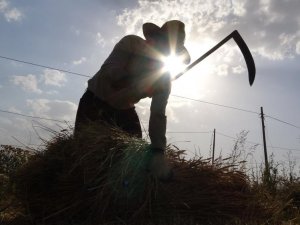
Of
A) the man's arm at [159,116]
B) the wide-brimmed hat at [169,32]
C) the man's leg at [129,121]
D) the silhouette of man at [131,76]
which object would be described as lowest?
the man's arm at [159,116]

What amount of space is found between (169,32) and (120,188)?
4.98ft

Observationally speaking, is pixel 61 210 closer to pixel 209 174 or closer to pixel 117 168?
pixel 117 168

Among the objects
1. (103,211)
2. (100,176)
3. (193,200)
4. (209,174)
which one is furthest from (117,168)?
(209,174)

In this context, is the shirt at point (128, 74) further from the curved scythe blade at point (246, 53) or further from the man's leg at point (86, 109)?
the curved scythe blade at point (246, 53)

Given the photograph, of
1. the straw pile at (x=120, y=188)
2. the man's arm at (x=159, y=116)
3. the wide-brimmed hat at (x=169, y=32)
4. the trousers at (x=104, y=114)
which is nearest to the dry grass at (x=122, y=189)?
the straw pile at (x=120, y=188)

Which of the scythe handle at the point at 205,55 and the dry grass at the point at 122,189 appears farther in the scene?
the scythe handle at the point at 205,55

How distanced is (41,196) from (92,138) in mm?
606

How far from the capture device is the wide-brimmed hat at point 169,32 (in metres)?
3.72

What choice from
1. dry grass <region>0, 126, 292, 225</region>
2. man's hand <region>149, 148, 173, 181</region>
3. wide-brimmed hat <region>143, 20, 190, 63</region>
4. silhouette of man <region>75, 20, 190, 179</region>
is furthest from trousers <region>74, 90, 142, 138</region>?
man's hand <region>149, 148, 173, 181</region>

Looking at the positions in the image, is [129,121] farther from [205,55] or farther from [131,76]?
[205,55]

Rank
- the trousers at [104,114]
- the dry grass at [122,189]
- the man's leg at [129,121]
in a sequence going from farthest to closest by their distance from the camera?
1. the man's leg at [129,121]
2. the trousers at [104,114]
3. the dry grass at [122,189]

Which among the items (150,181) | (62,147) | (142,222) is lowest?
(142,222)

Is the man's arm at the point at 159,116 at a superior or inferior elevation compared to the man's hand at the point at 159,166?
superior

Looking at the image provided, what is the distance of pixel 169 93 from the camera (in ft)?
10.8
